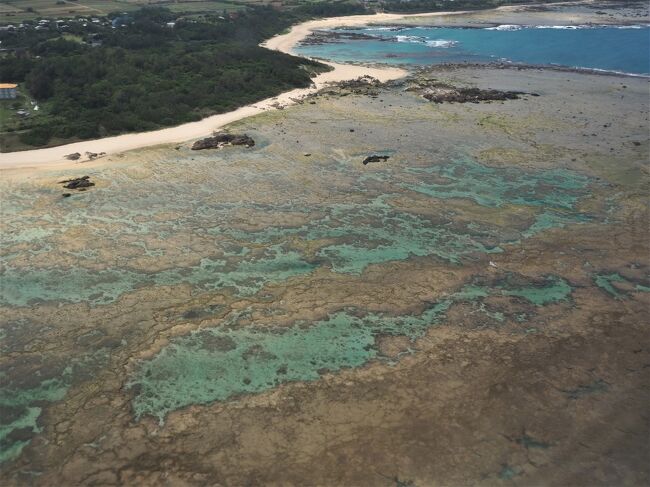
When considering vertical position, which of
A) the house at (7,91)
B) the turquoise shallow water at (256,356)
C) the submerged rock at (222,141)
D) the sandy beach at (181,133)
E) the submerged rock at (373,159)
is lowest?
the turquoise shallow water at (256,356)

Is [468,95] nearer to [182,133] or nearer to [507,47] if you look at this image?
[182,133]

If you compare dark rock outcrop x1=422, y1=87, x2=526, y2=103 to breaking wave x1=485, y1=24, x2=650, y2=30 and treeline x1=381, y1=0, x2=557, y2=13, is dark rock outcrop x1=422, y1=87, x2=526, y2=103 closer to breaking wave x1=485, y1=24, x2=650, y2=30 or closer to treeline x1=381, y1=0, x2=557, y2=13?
breaking wave x1=485, y1=24, x2=650, y2=30

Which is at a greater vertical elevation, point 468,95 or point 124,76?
point 124,76

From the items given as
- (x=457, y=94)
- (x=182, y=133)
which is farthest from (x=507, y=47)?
(x=182, y=133)

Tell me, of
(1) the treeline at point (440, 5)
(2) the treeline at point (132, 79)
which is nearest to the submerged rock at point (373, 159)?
(2) the treeline at point (132, 79)

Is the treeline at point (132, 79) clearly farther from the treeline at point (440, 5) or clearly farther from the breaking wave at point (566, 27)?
the treeline at point (440, 5)

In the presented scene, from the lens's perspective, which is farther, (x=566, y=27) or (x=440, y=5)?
(x=440, y=5)

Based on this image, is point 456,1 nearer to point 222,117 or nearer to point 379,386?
point 222,117

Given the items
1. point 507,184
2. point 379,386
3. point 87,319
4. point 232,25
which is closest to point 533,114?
point 507,184
